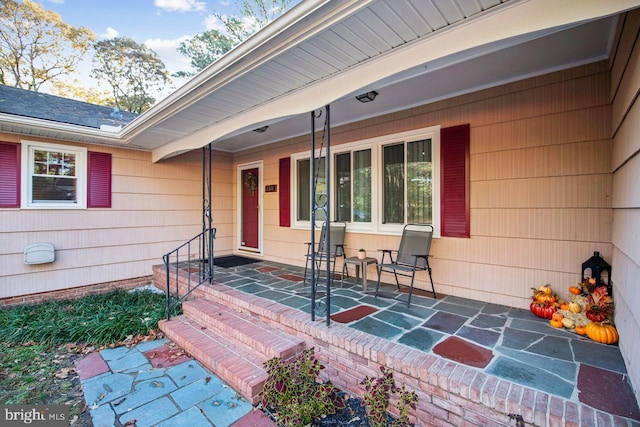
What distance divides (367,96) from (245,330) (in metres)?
2.85

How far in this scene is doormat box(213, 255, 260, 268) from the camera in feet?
18.0

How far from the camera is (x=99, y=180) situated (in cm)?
488

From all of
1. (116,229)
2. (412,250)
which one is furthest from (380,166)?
(116,229)

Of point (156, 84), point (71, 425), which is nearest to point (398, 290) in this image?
point (71, 425)

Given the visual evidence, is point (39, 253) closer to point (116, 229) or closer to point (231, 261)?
point (116, 229)

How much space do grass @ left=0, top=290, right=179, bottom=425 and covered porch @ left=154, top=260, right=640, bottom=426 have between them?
755mm

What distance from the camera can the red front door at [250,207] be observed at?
245 inches

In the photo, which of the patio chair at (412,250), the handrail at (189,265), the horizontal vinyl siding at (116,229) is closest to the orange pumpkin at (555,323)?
the patio chair at (412,250)

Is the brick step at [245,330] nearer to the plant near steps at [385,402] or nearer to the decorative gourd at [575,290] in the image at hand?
the plant near steps at [385,402]

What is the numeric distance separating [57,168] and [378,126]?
16.5ft

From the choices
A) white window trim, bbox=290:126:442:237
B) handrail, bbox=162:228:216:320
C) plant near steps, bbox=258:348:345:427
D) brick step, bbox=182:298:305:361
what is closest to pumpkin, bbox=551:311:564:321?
white window trim, bbox=290:126:442:237

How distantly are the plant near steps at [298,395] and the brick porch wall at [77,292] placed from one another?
414 cm

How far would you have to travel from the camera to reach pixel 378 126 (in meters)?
4.13

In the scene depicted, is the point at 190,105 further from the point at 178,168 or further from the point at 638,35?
the point at 638,35
